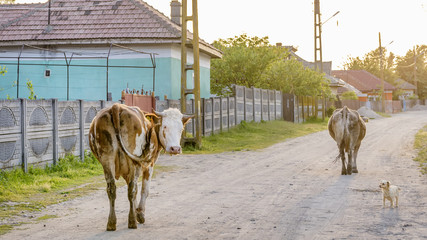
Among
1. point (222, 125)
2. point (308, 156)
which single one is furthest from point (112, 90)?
point (308, 156)

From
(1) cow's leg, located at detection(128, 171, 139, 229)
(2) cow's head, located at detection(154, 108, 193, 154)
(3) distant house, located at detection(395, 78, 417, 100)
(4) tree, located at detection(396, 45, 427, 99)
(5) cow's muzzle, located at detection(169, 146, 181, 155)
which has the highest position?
(4) tree, located at detection(396, 45, 427, 99)

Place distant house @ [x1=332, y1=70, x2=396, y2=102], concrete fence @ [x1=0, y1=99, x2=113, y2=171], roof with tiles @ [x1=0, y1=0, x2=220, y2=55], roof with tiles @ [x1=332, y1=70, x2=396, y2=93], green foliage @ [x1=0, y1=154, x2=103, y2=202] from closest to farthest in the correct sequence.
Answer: green foliage @ [x1=0, y1=154, x2=103, y2=202] < concrete fence @ [x1=0, y1=99, x2=113, y2=171] < roof with tiles @ [x1=0, y1=0, x2=220, y2=55] < distant house @ [x1=332, y1=70, x2=396, y2=102] < roof with tiles @ [x1=332, y1=70, x2=396, y2=93]

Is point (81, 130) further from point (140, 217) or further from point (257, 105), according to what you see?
point (257, 105)

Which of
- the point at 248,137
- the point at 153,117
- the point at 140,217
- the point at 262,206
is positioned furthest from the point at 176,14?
the point at 140,217

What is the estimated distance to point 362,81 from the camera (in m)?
106

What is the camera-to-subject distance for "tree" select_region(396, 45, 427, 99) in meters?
122

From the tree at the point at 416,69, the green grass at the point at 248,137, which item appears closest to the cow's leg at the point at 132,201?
the green grass at the point at 248,137

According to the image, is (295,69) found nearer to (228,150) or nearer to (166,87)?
(166,87)

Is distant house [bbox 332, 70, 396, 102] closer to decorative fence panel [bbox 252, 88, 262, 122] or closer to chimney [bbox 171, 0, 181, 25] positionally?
decorative fence panel [bbox 252, 88, 262, 122]

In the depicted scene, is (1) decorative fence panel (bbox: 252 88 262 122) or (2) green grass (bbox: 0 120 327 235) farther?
(1) decorative fence panel (bbox: 252 88 262 122)

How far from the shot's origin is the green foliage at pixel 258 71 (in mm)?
43531

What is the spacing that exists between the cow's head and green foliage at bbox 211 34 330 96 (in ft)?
108

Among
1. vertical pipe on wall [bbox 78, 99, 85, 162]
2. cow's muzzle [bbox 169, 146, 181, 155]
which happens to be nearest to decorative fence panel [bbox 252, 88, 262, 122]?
vertical pipe on wall [bbox 78, 99, 85, 162]

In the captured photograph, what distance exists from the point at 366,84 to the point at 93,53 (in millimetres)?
83302
